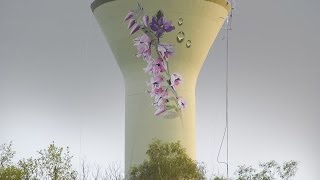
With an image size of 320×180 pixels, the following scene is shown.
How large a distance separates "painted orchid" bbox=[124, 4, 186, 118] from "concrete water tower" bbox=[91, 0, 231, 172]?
0.35 ft

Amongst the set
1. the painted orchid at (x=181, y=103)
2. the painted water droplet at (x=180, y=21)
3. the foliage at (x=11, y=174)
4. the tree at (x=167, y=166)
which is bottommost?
the foliage at (x=11, y=174)

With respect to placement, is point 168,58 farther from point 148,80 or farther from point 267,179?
point 267,179

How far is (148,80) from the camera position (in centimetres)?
1166

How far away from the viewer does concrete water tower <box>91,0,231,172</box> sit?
37.2 feet

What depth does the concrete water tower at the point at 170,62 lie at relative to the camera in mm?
11352

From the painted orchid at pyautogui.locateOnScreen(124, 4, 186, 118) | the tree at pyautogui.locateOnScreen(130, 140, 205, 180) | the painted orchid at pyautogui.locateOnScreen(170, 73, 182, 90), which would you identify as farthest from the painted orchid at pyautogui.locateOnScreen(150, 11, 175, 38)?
the tree at pyautogui.locateOnScreen(130, 140, 205, 180)

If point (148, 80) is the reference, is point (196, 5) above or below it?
above

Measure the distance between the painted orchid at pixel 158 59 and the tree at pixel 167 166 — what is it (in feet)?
2.72

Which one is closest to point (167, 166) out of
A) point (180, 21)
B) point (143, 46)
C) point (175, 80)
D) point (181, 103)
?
point (181, 103)

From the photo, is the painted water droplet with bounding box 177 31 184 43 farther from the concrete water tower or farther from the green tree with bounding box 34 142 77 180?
the green tree with bounding box 34 142 77 180

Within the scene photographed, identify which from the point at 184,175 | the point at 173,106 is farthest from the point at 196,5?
the point at 184,175

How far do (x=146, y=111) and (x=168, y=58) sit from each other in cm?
116

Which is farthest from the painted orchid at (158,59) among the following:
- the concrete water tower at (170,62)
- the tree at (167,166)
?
the tree at (167,166)

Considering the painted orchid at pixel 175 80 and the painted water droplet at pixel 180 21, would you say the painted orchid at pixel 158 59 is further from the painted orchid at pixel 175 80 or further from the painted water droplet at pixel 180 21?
the painted water droplet at pixel 180 21
